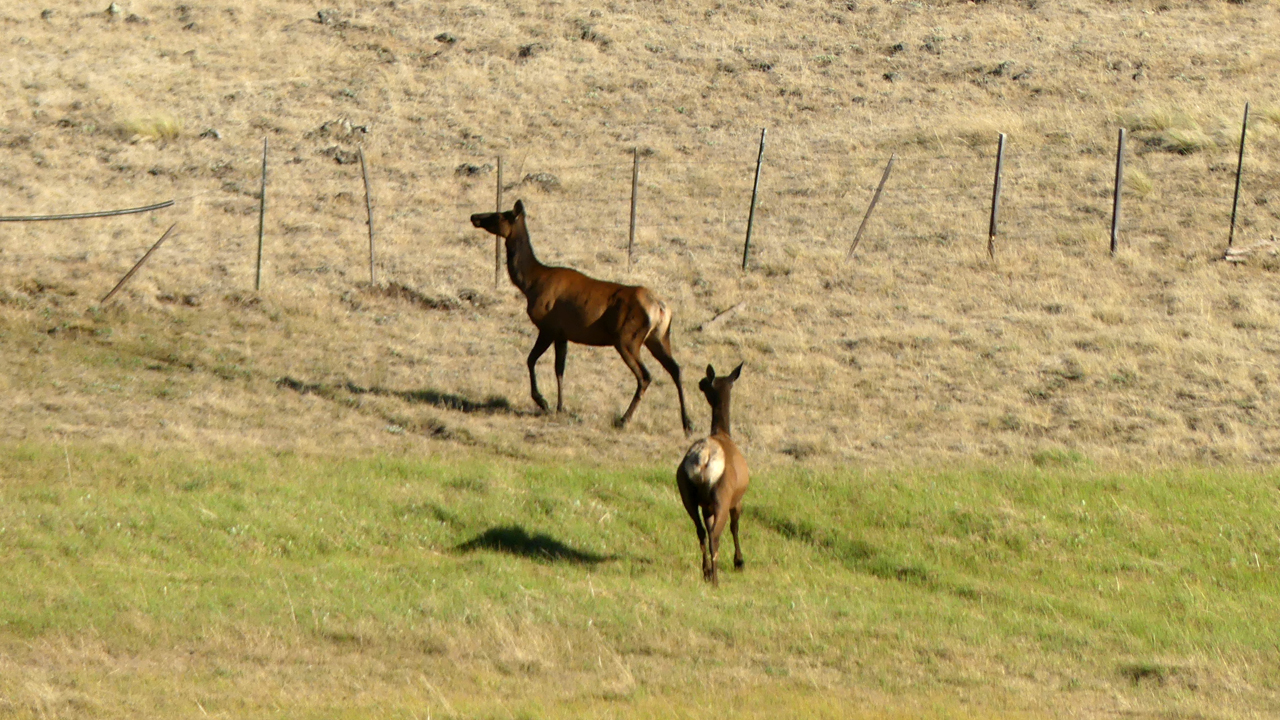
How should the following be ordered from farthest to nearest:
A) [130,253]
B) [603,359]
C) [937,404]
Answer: [130,253] → [603,359] → [937,404]

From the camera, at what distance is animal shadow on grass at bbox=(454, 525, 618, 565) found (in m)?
13.5

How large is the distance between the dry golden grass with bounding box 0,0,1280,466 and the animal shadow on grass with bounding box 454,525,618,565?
10.2 ft

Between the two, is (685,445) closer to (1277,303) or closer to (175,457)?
(175,457)

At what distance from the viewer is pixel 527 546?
45.0ft

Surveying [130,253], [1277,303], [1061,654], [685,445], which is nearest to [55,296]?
[130,253]

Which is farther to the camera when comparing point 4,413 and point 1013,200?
point 1013,200

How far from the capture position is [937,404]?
1936 cm

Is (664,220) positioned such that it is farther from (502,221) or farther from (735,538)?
(735,538)

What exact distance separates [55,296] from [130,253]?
130 inches

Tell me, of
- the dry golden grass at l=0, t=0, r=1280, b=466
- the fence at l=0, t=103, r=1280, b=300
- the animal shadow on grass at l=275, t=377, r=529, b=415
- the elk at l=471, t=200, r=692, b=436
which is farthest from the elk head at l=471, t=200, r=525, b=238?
the fence at l=0, t=103, r=1280, b=300

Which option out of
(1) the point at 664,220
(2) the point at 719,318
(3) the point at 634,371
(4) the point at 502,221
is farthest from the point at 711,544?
(1) the point at 664,220

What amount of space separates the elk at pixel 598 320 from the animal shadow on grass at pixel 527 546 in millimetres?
4508

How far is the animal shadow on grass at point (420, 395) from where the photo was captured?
18.8 meters

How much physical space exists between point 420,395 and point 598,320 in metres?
2.74
